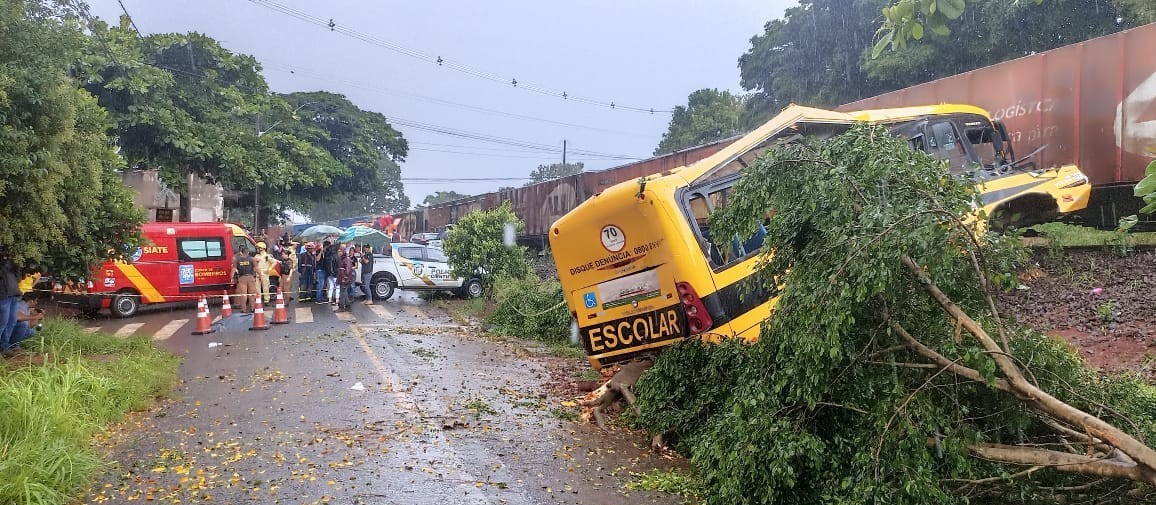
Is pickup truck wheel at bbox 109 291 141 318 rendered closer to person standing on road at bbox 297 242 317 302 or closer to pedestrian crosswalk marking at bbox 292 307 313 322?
pedestrian crosswalk marking at bbox 292 307 313 322

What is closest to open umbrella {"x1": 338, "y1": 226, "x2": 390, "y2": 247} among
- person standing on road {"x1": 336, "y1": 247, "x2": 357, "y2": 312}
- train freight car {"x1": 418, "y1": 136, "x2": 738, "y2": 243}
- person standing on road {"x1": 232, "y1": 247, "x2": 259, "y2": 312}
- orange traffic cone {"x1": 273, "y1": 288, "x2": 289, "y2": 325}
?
train freight car {"x1": 418, "y1": 136, "x2": 738, "y2": 243}

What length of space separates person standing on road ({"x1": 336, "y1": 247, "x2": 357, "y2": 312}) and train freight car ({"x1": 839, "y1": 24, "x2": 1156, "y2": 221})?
1290 cm

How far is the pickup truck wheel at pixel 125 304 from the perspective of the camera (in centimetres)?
1534

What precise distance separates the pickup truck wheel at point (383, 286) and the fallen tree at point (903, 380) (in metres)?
15.7

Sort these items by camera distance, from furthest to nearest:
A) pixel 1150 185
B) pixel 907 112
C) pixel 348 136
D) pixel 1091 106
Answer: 1. pixel 348 136
2. pixel 1091 106
3. pixel 907 112
4. pixel 1150 185

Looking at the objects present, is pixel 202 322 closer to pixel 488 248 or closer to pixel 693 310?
pixel 488 248

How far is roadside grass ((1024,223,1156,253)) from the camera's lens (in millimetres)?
8844

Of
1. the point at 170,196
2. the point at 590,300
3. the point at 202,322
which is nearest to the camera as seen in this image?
the point at 590,300

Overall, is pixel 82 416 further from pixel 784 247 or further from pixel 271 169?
pixel 271 169

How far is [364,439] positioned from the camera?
607 cm

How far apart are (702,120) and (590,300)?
38.3 metres

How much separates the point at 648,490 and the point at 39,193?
7.06 meters

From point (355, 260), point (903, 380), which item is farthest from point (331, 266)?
point (903, 380)

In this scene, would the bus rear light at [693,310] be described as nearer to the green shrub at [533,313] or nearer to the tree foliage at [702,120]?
the green shrub at [533,313]
